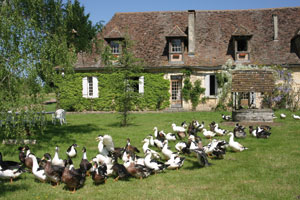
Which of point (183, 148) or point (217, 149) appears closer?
point (217, 149)

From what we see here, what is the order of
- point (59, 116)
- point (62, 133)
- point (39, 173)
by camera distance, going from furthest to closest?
point (59, 116)
point (62, 133)
point (39, 173)

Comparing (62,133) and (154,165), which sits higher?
(62,133)

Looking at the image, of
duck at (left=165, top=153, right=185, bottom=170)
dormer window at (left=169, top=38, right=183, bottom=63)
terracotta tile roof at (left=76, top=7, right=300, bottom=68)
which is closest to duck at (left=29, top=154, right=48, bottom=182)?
duck at (left=165, top=153, right=185, bottom=170)

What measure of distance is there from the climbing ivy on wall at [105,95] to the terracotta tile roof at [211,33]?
1.18 m

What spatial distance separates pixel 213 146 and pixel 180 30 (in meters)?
17.1

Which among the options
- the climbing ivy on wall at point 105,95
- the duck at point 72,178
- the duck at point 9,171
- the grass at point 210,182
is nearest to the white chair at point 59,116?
the grass at point 210,182

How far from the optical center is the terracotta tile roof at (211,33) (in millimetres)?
24734

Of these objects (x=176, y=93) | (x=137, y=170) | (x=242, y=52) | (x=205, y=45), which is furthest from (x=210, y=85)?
(x=137, y=170)

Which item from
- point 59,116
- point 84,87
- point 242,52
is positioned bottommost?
point 59,116

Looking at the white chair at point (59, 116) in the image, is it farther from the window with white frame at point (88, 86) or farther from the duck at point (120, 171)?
the duck at point (120, 171)

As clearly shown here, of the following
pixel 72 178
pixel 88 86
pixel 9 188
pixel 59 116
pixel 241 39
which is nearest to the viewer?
pixel 72 178

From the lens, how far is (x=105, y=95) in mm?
25531

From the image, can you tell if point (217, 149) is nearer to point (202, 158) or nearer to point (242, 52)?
point (202, 158)

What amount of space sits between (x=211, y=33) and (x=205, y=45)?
1.57 meters
